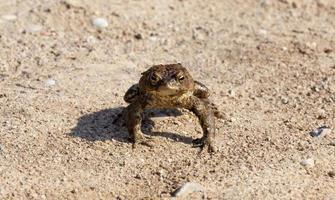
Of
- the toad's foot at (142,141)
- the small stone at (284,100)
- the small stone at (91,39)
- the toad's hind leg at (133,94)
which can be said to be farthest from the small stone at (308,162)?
the small stone at (91,39)

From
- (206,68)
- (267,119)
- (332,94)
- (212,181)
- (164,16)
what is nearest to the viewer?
(212,181)

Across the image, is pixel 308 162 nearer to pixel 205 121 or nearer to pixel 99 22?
pixel 205 121

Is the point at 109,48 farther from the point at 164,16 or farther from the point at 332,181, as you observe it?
the point at 332,181

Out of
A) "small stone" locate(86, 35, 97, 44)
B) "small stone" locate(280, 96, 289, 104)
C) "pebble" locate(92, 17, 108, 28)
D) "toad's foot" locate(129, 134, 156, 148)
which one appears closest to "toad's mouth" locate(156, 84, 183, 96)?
"toad's foot" locate(129, 134, 156, 148)

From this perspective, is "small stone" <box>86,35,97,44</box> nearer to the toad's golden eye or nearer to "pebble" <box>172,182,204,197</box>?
the toad's golden eye

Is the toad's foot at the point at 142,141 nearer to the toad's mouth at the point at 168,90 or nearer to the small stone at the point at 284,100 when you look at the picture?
the toad's mouth at the point at 168,90

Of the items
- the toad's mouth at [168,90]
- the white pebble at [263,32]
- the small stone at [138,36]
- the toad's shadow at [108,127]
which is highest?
the toad's mouth at [168,90]

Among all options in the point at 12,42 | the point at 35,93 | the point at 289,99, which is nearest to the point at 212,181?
the point at 289,99
